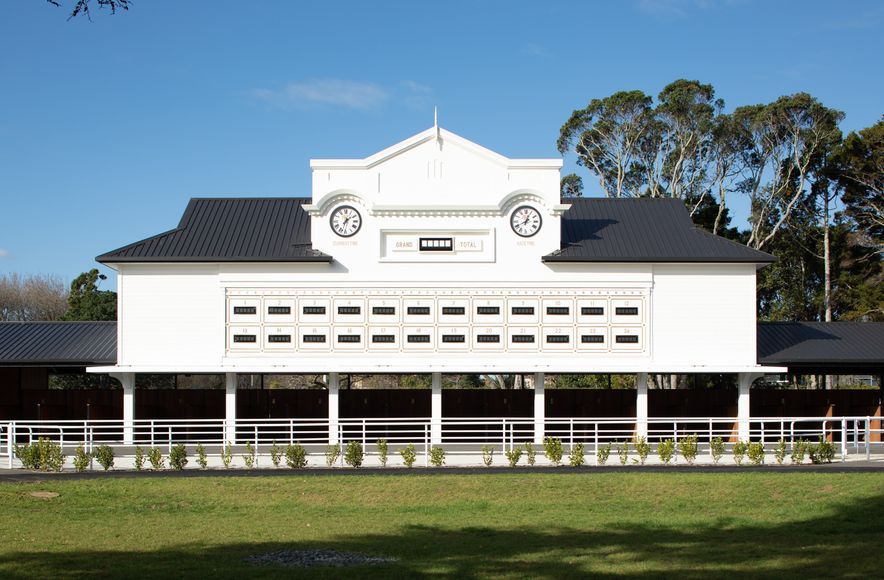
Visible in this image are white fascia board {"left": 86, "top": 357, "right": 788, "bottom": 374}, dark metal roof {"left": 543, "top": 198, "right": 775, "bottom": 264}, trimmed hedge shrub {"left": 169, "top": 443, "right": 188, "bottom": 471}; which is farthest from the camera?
dark metal roof {"left": 543, "top": 198, "right": 775, "bottom": 264}

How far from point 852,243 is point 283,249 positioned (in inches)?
1429

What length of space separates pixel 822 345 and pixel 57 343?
87.2ft

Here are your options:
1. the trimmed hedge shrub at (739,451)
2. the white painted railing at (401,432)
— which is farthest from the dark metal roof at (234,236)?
the trimmed hedge shrub at (739,451)

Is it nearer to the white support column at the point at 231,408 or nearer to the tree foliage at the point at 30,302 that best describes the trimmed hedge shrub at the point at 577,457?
the white support column at the point at 231,408

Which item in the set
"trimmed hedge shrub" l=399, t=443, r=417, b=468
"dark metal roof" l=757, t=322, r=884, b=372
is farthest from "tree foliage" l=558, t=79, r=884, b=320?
"trimmed hedge shrub" l=399, t=443, r=417, b=468

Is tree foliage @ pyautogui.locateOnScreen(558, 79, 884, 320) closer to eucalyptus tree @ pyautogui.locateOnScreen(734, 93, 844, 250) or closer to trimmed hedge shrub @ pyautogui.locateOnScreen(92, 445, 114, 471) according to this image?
eucalyptus tree @ pyautogui.locateOnScreen(734, 93, 844, 250)

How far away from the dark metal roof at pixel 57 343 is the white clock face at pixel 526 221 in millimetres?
14043

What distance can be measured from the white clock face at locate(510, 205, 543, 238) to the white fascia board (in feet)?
14.1

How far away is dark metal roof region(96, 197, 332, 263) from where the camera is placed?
35.2m

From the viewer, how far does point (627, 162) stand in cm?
6625

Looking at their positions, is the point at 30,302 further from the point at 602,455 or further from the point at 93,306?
the point at 602,455

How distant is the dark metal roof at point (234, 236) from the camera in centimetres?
3519

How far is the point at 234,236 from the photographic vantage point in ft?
121

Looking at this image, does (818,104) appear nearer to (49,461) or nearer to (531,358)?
(531,358)
